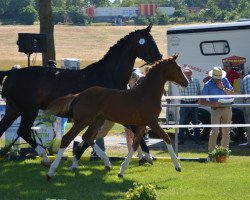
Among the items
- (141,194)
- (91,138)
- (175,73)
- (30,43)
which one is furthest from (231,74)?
(141,194)

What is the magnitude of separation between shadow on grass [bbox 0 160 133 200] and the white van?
593cm

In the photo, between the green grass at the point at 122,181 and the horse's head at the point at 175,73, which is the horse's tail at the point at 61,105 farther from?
the horse's head at the point at 175,73

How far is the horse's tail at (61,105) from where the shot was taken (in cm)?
1216

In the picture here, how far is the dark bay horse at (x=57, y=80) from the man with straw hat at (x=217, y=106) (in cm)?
185

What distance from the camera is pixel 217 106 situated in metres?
15.1

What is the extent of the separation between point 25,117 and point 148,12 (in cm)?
12440

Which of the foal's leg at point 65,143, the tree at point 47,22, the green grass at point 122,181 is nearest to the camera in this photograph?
the green grass at point 122,181

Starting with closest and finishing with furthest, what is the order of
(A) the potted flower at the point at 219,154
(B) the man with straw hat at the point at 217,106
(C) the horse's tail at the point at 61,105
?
(C) the horse's tail at the point at 61,105 < (A) the potted flower at the point at 219,154 < (B) the man with straw hat at the point at 217,106

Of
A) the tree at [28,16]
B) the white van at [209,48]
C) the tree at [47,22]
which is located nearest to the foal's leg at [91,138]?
the white van at [209,48]

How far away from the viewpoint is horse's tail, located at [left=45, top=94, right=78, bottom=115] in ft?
39.9

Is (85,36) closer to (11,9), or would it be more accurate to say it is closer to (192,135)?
(11,9)

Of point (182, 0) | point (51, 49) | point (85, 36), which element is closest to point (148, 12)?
point (182, 0)

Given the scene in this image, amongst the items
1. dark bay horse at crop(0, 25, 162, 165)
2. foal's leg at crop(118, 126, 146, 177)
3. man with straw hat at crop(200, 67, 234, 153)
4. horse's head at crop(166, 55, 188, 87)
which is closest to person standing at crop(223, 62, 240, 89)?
man with straw hat at crop(200, 67, 234, 153)

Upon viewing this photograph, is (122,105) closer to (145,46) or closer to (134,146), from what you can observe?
(134,146)
